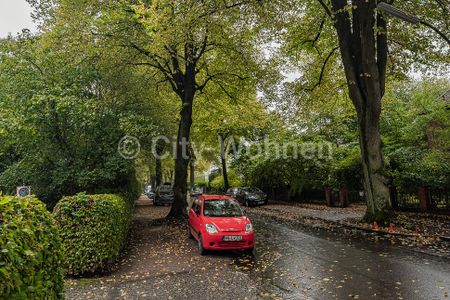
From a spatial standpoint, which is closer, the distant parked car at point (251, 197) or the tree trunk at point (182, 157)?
the tree trunk at point (182, 157)

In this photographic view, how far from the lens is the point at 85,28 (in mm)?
13766

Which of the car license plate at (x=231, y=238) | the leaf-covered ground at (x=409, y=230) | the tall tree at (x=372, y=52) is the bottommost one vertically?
the leaf-covered ground at (x=409, y=230)

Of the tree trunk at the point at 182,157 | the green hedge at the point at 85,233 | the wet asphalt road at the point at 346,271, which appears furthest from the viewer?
the tree trunk at the point at 182,157

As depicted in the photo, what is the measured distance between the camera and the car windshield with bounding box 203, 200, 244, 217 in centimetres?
1088

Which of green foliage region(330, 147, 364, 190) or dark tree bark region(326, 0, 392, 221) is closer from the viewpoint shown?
dark tree bark region(326, 0, 392, 221)

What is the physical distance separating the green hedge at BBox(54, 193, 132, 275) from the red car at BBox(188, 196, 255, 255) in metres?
2.77

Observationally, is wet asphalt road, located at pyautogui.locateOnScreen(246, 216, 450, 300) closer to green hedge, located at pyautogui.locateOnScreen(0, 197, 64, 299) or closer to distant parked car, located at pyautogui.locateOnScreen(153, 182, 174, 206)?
green hedge, located at pyautogui.locateOnScreen(0, 197, 64, 299)

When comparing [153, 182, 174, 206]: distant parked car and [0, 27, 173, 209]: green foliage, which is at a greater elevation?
[0, 27, 173, 209]: green foliage

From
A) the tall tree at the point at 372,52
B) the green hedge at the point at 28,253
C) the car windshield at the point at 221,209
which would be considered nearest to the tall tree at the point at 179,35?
the tall tree at the point at 372,52

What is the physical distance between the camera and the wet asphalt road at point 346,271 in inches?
246

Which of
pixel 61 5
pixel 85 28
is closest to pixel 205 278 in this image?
pixel 85 28

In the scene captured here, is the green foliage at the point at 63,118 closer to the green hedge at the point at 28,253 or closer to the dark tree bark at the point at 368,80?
the green hedge at the point at 28,253

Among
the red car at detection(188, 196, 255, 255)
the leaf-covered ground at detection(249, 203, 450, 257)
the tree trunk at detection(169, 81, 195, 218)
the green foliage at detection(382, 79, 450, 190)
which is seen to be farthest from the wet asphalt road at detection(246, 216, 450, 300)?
the tree trunk at detection(169, 81, 195, 218)

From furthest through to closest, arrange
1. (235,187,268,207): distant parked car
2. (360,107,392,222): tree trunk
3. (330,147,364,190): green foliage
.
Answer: (235,187,268,207): distant parked car
(330,147,364,190): green foliage
(360,107,392,222): tree trunk
